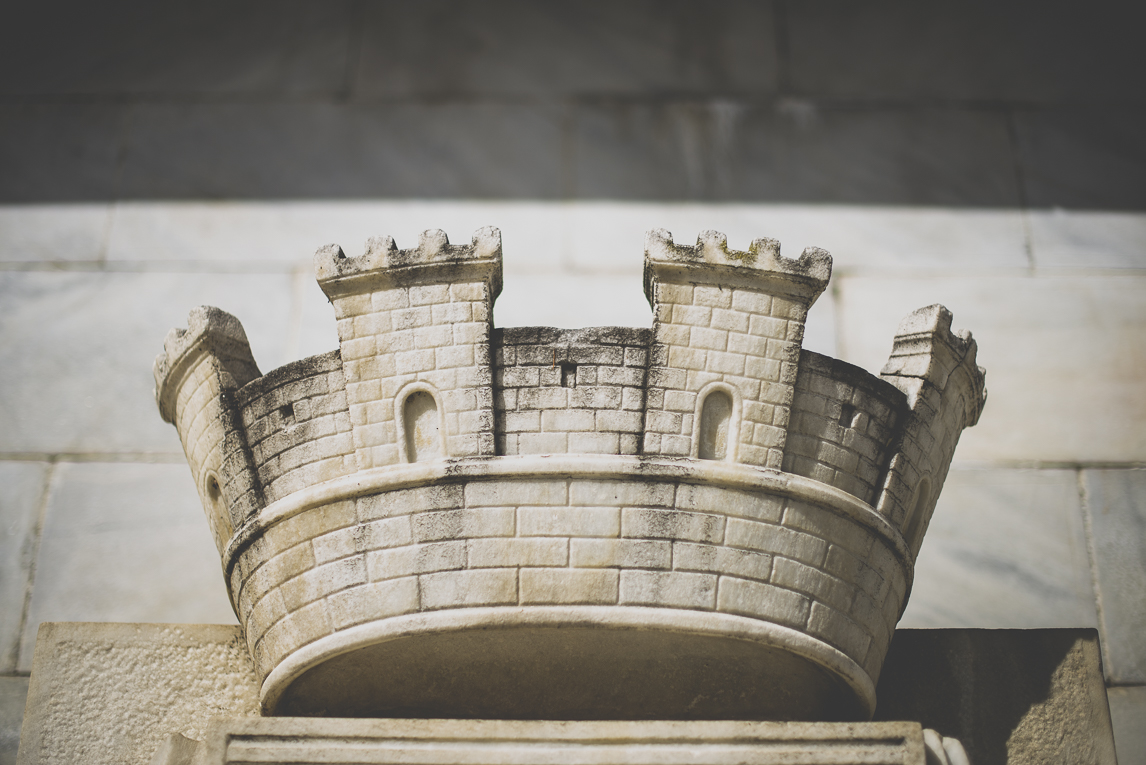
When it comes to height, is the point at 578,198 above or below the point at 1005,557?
above

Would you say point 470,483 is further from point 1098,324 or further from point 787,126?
point 1098,324

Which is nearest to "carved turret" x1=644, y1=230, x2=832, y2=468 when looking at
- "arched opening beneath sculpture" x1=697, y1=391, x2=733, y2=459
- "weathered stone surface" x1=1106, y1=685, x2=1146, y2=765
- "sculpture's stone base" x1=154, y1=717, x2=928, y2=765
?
"arched opening beneath sculpture" x1=697, y1=391, x2=733, y2=459

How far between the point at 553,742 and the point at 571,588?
1.68 feet

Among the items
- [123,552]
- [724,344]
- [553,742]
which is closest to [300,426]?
[553,742]

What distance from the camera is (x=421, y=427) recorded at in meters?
3.48

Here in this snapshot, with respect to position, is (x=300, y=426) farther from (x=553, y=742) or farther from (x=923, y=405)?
(x=923, y=405)

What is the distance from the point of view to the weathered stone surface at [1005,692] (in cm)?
399

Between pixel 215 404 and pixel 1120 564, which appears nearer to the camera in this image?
pixel 215 404

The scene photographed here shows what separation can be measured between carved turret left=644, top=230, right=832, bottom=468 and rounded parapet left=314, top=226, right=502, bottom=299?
1.77 feet

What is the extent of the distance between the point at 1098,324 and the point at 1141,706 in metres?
2.13

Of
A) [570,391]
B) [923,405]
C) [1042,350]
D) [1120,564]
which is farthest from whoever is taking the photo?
[1042,350]

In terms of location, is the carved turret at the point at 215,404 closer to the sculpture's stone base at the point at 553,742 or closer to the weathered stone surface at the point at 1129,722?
the sculpture's stone base at the point at 553,742

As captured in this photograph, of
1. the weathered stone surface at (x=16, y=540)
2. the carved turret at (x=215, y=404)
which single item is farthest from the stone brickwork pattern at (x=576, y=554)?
the weathered stone surface at (x=16, y=540)

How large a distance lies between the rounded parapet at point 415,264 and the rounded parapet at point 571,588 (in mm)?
642
